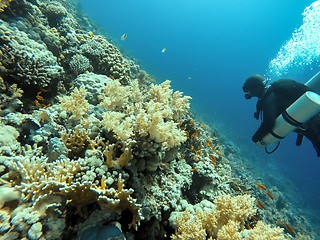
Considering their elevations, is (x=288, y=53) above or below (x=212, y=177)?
above

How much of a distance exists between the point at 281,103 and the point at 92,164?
5439 mm

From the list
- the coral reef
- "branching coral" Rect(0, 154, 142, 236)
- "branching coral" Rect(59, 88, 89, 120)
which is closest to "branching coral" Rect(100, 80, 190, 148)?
the coral reef

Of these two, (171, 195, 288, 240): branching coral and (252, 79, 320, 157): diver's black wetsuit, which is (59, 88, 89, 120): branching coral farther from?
(252, 79, 320, 157): diver's black wetsuit

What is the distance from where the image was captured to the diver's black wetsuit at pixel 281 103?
19.3 ft

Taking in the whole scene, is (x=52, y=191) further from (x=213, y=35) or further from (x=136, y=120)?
(x=213, y=35)

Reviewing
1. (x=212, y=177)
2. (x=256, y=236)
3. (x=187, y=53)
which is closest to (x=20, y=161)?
(x=256, y=236)

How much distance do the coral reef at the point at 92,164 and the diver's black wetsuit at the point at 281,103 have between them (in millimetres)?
1959

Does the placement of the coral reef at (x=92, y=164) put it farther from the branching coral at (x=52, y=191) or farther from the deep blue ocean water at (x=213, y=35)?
the deep blue ocean water at (x=213, y=35)

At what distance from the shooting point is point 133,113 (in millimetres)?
3939

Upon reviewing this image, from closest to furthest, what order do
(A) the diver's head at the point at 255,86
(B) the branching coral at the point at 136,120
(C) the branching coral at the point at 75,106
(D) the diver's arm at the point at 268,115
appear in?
(B) the branching coral at the point at 136,120 < (C) the branching coral at the point at 75,106 < (D) the diver's arm at the point at 268,115 < (A) the diver's head at the point at 255,86

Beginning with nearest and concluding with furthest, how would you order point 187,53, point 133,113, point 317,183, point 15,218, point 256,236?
point 15,218
point 256,236
point 133,113
point 317,183
point 187,53

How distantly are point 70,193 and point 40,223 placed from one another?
36cm

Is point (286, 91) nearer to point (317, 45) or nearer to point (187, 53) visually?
point (317, 45)

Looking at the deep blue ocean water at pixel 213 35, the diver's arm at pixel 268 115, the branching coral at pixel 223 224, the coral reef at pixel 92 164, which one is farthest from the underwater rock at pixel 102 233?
the deep blue ocean water at pixel 213 35
